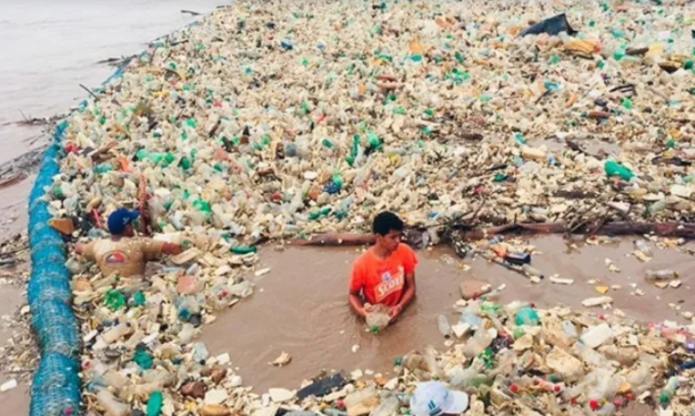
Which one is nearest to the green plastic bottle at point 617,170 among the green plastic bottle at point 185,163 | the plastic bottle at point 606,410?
the plastic bottle at point 606,410

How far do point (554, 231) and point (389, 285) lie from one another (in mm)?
1681

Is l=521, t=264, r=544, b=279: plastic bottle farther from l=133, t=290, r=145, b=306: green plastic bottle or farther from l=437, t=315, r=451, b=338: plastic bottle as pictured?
l=133, t=290, r=145, b=306: green plastic bottle

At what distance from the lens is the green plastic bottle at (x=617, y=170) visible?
6082mm

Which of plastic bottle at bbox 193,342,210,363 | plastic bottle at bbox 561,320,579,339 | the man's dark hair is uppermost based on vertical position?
the man's dark hair

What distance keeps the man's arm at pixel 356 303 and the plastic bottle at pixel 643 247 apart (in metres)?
2.18

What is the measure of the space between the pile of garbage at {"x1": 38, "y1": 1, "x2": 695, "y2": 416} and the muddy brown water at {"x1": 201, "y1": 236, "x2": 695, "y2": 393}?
21 cm

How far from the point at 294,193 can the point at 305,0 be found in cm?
1662

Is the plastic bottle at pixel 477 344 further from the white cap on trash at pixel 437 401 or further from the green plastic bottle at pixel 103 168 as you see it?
the green plastic bottle at pixel 103 168


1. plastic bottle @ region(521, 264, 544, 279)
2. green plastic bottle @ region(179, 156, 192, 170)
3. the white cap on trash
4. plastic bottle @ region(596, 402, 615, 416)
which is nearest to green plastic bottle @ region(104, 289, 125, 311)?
green plastic bottle @ region(179, 156, 192, 170)

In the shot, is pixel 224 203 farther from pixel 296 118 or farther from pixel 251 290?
pixel 296 118

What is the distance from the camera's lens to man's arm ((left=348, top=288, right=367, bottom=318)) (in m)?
4.50

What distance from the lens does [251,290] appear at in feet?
16.7

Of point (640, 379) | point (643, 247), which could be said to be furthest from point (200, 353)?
point (643, 247)

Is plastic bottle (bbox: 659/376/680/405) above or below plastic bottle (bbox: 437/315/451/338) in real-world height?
above
